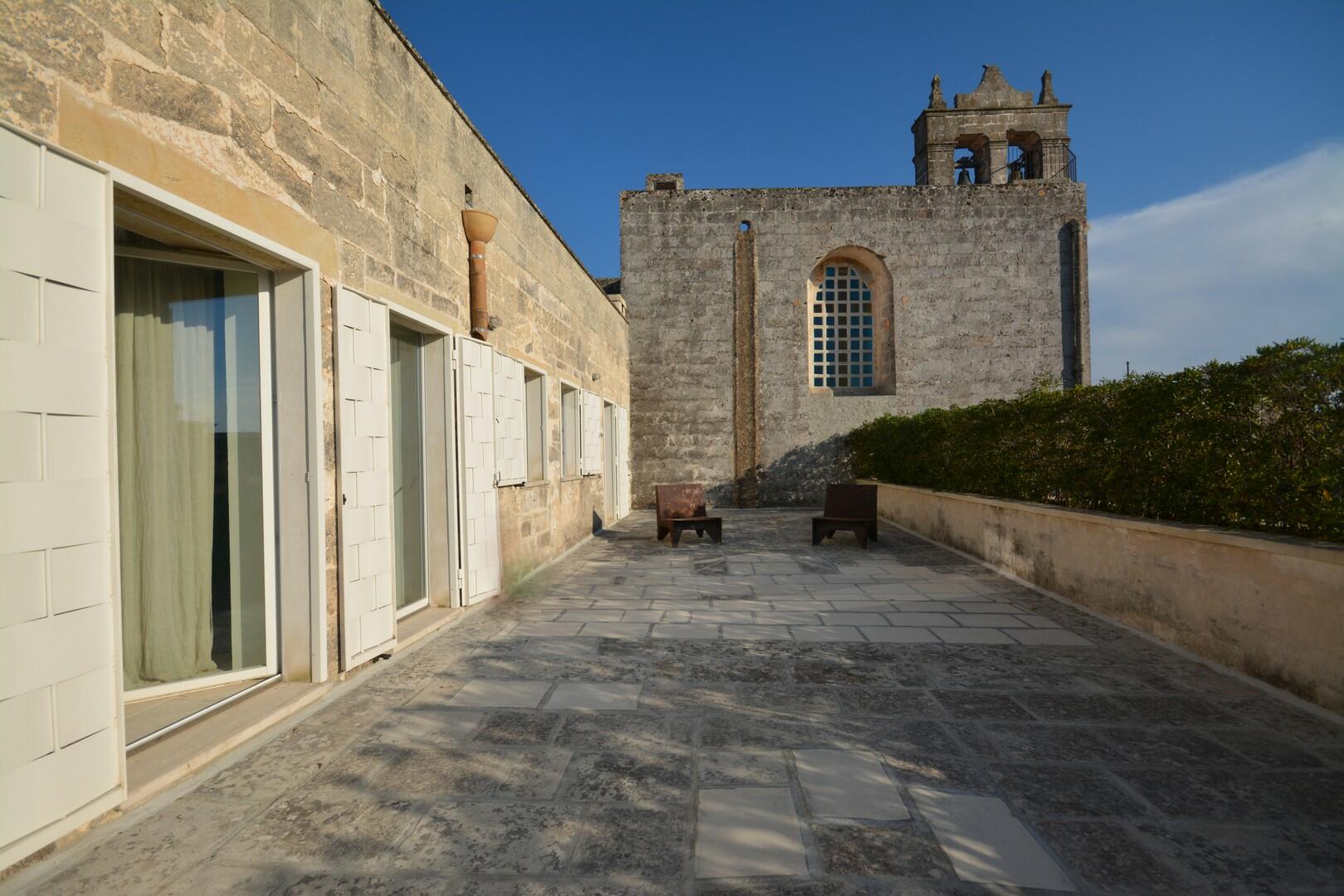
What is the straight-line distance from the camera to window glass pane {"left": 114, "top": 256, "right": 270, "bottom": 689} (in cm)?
275

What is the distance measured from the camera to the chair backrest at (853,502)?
318 inches

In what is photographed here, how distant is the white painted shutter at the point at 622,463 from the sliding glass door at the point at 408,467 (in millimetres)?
6665

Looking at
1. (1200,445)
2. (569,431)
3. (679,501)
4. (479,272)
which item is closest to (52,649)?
(479,272)

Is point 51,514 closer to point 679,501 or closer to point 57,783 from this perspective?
point 57,783

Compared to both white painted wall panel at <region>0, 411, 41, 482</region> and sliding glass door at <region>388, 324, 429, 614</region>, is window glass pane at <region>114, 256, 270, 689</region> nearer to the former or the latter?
white painted wall panel at <region>0, 411, 41, 482</region>

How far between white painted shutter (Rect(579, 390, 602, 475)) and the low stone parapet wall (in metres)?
5.23

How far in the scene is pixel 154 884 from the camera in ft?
5.77

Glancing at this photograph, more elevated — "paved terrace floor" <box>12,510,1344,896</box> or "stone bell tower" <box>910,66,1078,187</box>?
"stone bell tower" <box>910,66,1078,187</box>

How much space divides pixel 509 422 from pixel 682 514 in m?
3.68

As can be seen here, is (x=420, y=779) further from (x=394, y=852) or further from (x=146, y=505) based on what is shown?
(x=146, y=505)

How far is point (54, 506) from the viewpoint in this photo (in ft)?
6.29

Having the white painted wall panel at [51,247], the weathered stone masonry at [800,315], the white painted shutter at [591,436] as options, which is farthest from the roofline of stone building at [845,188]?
the white painted wall panel at [51,247]

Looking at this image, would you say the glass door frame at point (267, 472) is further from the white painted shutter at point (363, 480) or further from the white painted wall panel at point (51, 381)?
the white painted wall panel at point (51, 381)

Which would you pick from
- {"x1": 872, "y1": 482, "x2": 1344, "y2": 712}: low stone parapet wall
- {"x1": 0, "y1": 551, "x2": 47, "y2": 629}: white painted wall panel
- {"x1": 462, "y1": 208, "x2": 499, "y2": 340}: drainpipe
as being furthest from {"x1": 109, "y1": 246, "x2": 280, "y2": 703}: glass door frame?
{"x1": 872, "y1": 482, "x2": 1344, "y2": 712}: low stone parapet wall
